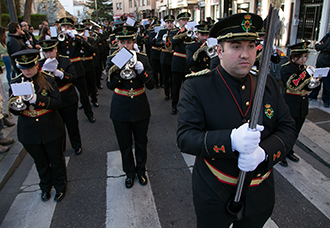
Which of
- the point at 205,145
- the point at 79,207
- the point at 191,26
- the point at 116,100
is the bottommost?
the point at 79,207

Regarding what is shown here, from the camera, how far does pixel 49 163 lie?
3.66m

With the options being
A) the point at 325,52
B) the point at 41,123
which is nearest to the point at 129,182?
the point at 41,123

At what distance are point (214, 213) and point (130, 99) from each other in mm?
2280

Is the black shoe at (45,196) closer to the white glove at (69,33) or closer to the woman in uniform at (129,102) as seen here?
the woman in uniform at (129,102)

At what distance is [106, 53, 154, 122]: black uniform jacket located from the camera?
3697 millimetres

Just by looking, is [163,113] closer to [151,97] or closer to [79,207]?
[151,97]

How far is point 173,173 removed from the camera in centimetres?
426

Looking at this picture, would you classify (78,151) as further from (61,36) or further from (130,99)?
(61,36)

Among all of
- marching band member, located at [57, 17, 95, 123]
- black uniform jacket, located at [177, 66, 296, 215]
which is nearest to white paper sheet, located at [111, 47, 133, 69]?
black uniform jacket, located at [177, 66, 296, 215]

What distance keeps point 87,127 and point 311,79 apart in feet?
16.1

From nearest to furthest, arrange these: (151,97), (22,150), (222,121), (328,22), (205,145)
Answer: (205,145) → (222,121) → (22,150) → (151,97) → (328,22)

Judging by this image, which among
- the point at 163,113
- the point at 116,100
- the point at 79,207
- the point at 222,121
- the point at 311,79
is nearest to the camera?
the point at 222,121

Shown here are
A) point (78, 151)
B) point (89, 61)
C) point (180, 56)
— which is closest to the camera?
point (78, 151)

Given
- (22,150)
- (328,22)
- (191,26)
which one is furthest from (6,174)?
(328,22)
